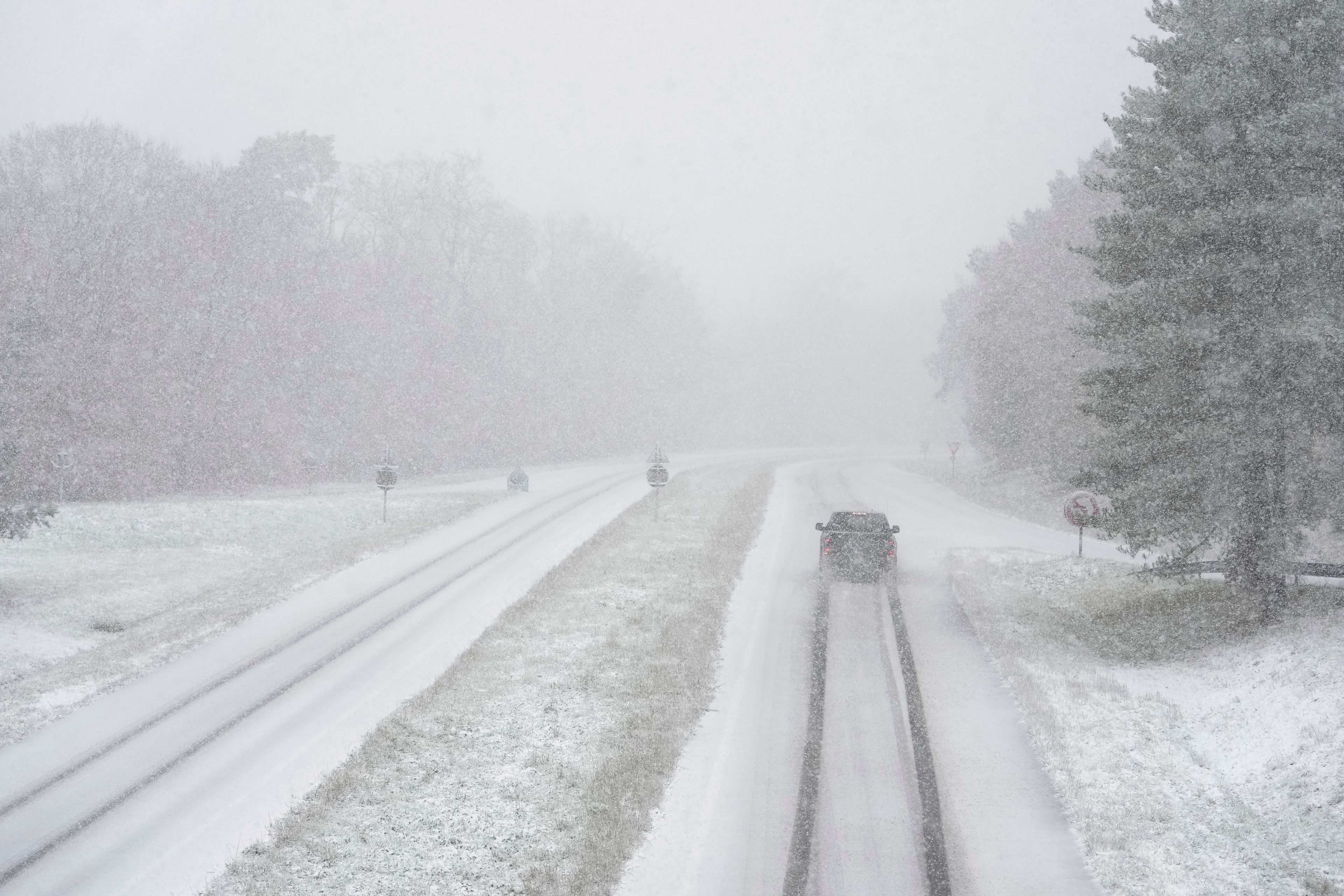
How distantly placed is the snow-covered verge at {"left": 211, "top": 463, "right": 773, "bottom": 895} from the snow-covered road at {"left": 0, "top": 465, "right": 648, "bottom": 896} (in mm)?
576

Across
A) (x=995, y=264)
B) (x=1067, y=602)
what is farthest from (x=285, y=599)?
(x=995, y=264)

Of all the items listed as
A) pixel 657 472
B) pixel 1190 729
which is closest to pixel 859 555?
pixel 1190 729

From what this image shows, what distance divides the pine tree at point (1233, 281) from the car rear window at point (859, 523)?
593cm

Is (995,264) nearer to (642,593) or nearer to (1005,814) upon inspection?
(642,593)

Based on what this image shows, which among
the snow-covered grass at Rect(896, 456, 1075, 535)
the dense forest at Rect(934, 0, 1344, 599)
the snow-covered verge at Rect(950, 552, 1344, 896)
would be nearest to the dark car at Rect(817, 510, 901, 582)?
the snow-covered verge at Rect(950, 552, 1344, 896)

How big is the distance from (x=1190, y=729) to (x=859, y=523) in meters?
9.09

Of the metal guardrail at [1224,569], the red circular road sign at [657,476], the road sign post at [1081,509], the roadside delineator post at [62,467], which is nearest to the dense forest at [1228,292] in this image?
the metal guardrail at [1224,569]

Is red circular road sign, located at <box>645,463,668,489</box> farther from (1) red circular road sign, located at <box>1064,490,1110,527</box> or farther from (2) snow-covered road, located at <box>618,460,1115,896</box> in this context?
(1) red circular road sign, located at <box>1064,490,1110,527</box>

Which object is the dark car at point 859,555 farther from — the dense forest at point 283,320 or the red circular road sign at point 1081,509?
the dense forest at point 283,320

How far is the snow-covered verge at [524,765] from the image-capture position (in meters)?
7.98

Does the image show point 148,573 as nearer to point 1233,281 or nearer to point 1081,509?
point 1081,509

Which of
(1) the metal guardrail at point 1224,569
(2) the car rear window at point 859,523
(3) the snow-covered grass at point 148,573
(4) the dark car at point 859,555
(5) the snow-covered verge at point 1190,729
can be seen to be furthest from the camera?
(2) the car rear window at point 859,523

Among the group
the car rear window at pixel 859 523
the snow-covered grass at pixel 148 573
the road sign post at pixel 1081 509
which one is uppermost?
the road sign post at pixel 1081 509

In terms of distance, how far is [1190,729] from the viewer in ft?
36.3
